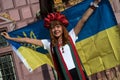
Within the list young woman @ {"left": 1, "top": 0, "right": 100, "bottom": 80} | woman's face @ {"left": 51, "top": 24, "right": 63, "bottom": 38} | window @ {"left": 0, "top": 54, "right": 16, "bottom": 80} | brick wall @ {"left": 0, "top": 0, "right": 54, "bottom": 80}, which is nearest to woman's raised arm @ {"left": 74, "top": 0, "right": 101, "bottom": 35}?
young woman @ {"left": 1, "top": 0, "right": 100, "bottom": 80}

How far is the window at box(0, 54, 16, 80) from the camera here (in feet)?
28.8

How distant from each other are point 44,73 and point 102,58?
426 centimetres

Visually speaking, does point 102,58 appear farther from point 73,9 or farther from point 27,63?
point 27,63

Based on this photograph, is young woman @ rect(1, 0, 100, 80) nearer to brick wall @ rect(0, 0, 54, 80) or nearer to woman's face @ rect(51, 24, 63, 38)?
woman's face @ rect(51, 24, 63, 38)

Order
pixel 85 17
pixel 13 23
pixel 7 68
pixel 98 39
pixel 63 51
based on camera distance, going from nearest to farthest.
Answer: pixel 63 51 → pixel 85 17 → pixel 98 39 → pixel 13 23 → pixel 7 68

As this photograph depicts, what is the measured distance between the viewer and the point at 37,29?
4.95 metres

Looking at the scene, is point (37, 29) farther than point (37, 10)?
No

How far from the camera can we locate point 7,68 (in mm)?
8812

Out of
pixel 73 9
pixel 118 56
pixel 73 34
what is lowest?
pixel 118 56

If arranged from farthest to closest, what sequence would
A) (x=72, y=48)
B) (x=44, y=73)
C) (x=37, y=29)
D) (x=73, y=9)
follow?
(x=44, y=73), (x=37, y=29), (x=73, y=9), (x=72, y=48)

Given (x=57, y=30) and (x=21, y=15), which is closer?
(x=57, y=30)

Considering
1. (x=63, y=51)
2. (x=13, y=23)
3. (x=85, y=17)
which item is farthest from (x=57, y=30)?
(x=13, y=23)

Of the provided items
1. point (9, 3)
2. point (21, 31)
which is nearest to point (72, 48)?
point (21, 31)

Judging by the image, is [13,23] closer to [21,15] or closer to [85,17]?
[21,15]
